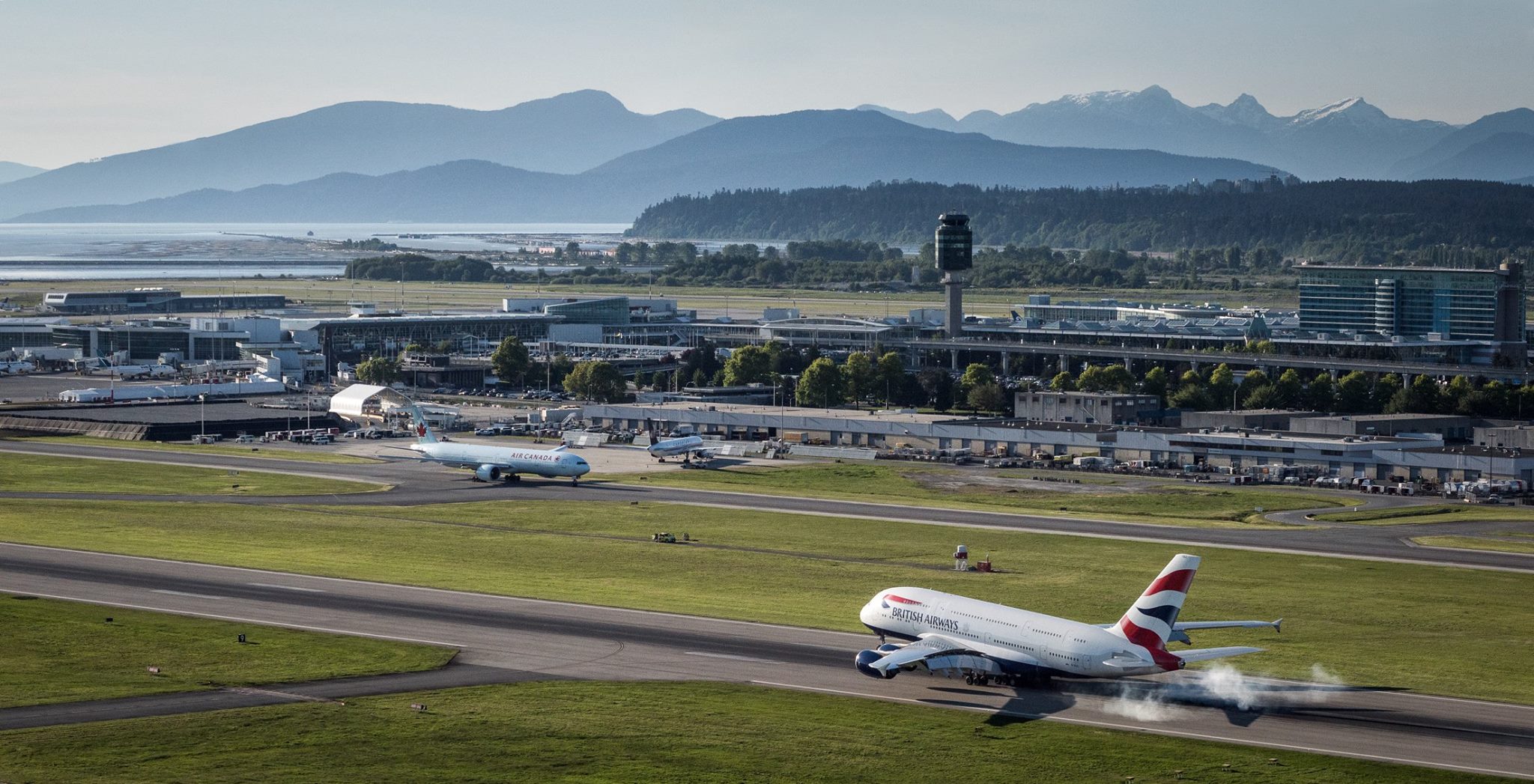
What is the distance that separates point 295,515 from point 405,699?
50.5 metres

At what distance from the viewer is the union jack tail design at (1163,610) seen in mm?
55938

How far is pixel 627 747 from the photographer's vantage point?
50469 millimetres

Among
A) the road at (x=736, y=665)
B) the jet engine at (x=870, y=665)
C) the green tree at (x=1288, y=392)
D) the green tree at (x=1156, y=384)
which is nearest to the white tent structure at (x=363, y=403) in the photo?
the green tree at (x=1156, y=384)

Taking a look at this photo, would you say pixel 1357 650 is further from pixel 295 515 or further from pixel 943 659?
pixel 295 515

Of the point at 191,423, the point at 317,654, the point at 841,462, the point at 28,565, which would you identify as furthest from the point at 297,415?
the point at 317,654

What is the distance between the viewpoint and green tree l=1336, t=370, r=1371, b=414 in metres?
180

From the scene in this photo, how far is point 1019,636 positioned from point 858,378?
13316 centimetres

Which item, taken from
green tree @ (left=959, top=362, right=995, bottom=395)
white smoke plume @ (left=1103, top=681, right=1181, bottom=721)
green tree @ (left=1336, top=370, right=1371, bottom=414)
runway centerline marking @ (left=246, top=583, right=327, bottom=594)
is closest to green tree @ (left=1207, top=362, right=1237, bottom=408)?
green tree @ (left=1336, top=370, right=1371, bottom=414)

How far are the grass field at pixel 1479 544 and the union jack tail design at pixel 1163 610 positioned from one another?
1823 inches

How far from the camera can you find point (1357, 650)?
6525cm

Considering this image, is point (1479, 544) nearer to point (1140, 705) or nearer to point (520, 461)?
point (1140, 705)

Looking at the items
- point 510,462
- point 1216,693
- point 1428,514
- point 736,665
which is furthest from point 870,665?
point 510,462

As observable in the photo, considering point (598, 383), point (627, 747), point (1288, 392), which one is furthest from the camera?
point (598, 383)

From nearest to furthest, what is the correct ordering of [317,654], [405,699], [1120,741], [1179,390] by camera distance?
[1120,741] → [405,699] → [317,654] → [1179,390]
